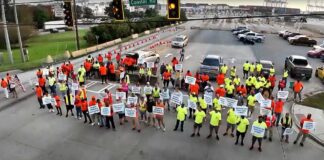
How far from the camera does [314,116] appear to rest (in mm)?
15969

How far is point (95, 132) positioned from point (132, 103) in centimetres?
229

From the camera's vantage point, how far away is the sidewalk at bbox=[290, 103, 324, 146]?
1342cm

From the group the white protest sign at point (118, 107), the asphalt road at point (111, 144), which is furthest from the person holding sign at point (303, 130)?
the white protest sign at point (118, 107)

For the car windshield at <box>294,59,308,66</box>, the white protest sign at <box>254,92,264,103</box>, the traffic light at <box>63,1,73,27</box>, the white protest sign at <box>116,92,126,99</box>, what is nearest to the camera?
the white protest sign at <box>254,92,264,103</box>

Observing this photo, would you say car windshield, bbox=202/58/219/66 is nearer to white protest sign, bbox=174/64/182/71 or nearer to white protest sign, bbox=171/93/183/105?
white protest sign, bbox=174/64/182/71

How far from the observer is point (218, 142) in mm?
12930

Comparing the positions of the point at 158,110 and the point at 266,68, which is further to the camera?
the point at 266,68

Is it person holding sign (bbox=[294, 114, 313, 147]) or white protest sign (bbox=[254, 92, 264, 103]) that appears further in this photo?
white protest sign (bbox=[254, 92, 264, 103])

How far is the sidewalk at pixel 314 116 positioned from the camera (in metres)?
13.4

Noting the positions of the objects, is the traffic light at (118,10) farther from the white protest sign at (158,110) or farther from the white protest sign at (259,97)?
the white protest sign at (259,97)

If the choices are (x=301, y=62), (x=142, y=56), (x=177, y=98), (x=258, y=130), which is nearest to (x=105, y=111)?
(x=177, y=98)

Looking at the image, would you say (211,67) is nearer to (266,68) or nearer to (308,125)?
(266,68)

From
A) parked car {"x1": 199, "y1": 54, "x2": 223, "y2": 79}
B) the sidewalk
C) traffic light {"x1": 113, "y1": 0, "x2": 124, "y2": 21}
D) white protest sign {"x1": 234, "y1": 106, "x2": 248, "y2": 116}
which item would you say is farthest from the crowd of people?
traffic light {"x1": 113, "y1": 0, "x2": 124, "y2": 21}

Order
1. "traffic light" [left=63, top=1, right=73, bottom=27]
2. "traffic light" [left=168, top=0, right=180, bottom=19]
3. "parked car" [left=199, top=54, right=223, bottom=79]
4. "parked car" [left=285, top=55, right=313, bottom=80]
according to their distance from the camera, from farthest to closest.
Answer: "parked car" [left=285, top=55, right=313, bottom=80] < "parked car" [left=199, top=54, right=223, bottom=79] < "traffic light" [left=63, top=1, right=73, bottom=27] < "traffic light" [left=168, top=0, right=180, bottom=19]
